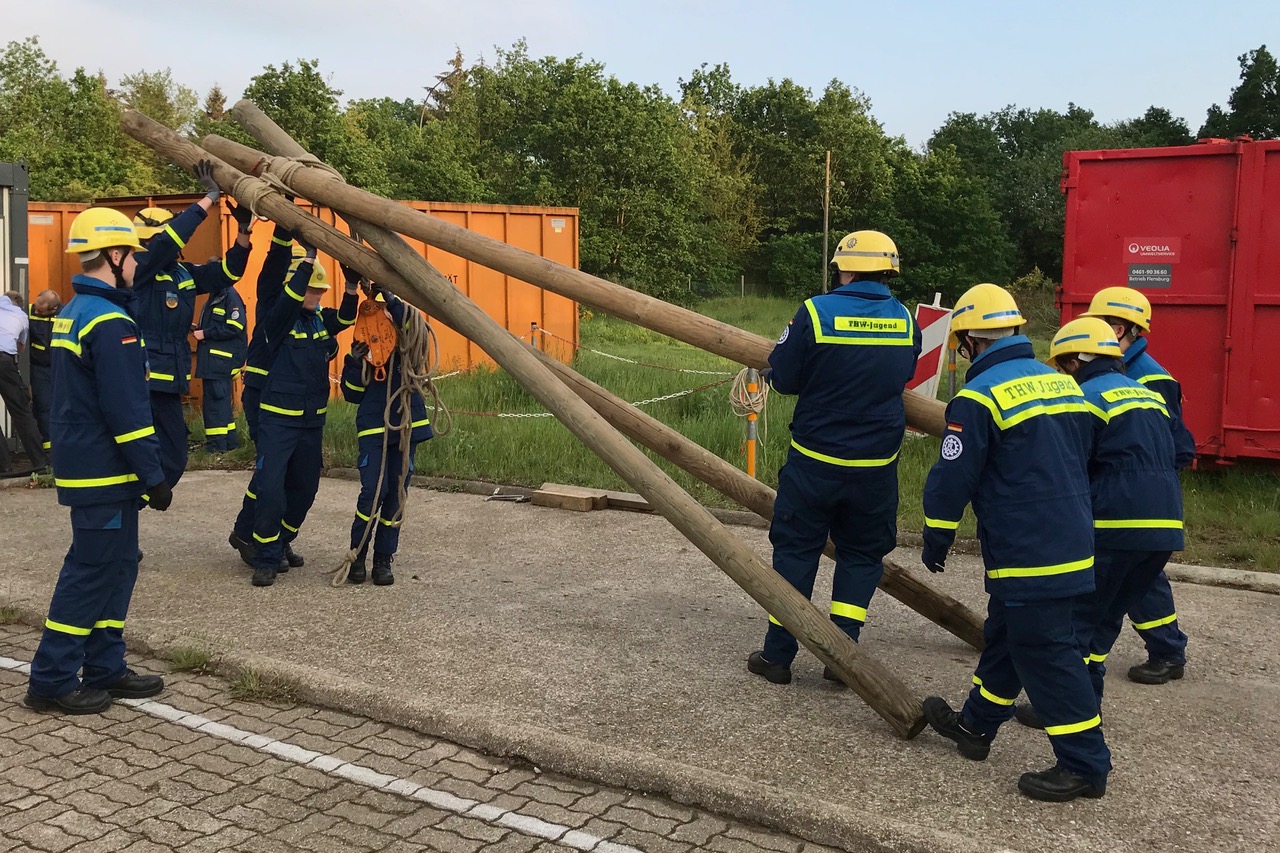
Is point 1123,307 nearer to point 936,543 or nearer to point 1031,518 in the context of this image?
point 1031,518

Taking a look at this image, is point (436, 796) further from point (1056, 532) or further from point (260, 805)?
point (1056, 532)

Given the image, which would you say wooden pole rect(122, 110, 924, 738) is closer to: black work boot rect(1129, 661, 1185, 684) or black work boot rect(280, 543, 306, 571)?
black work boot rect(1129, 661, 1185, 684)

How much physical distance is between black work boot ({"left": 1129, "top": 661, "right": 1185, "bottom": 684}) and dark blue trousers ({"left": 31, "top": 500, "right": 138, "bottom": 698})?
4.86 meters

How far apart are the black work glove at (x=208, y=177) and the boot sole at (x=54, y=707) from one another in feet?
8.90

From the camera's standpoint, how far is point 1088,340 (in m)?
4.80

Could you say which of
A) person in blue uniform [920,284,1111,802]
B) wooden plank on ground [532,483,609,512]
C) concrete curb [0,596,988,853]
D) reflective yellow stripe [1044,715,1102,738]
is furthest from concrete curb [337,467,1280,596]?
concrete curb [0,596,988,853]

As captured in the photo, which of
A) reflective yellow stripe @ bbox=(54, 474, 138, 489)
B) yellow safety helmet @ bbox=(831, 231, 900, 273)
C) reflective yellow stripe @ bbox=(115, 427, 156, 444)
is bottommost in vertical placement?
reflective yellow stripe @ bbox=(54, 474, 138, 489)

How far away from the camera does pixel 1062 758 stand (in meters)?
4.04

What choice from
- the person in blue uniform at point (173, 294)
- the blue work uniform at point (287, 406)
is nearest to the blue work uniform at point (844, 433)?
the blue work uniform at point (287, 406)

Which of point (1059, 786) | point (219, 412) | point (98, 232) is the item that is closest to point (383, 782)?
point (1059, 786)

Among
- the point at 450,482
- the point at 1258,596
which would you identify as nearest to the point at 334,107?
the point at 450,482

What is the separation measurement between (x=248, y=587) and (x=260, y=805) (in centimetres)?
299

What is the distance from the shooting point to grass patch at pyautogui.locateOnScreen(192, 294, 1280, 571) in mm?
7957

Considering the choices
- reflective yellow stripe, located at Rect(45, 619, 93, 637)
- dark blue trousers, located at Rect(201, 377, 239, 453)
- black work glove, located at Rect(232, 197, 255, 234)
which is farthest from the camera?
dark blue trousers, located at Rect(201, 377, 239, 453)
